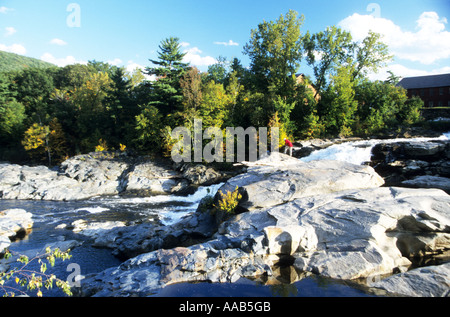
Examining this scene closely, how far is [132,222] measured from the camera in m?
16.1

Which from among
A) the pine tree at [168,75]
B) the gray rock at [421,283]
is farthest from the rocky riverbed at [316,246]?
the pine tree at [168,75]

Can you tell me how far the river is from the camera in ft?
23.5

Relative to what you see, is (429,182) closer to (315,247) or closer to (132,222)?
(315,247)

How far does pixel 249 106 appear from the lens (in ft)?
101

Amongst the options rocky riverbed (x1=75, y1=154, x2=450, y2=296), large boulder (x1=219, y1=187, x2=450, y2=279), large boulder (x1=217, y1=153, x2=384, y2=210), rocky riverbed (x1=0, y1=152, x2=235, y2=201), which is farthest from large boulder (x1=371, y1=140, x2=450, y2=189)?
rocky riverbed (x1=0, y1=152, x2=235, y2=201)

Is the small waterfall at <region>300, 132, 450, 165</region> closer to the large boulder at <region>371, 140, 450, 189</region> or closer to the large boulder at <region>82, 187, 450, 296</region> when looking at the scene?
the large boulder at <region>371, 140, 450, 189</region>

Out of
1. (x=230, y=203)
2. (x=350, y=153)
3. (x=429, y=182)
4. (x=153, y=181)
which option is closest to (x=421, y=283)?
(x=230, y=203)

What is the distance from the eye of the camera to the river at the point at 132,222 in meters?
7.16

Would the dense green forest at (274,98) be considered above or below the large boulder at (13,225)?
above

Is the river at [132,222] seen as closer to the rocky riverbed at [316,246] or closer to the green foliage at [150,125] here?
the rocky riverbed at [316,246]

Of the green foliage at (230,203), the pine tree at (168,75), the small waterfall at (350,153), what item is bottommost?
the green foliage at (230,203)

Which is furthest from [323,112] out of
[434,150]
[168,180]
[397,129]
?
[168,180]

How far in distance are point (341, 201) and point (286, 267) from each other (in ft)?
13.3
